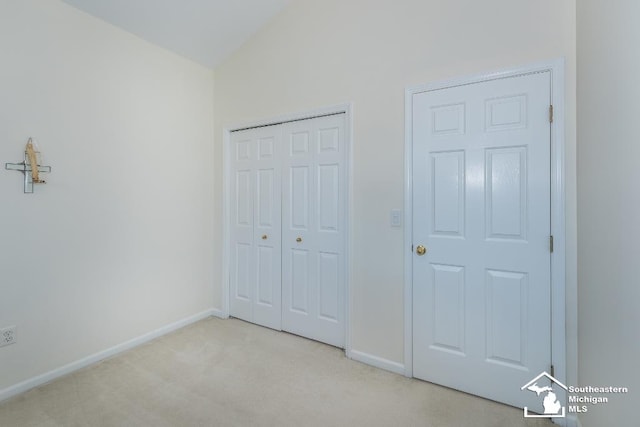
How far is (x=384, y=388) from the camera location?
2037 mm

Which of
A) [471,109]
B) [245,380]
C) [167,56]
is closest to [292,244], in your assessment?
[245,380]

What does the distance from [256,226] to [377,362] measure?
5.69ft

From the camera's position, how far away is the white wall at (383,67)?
1.80 meters

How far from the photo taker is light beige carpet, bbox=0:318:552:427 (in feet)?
5.70

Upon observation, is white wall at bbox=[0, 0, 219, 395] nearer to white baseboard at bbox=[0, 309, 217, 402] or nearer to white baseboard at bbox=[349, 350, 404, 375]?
white baseboard at bbox=[0, 309, 217, 402]

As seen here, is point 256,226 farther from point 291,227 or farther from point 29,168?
point 29,168

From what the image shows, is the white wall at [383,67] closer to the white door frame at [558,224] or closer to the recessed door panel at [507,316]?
the white door frame at [558,224]

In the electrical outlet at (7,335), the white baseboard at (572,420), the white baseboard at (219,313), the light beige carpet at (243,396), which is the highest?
the electrical outlet at (7,335)

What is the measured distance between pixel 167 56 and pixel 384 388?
3.52 meters

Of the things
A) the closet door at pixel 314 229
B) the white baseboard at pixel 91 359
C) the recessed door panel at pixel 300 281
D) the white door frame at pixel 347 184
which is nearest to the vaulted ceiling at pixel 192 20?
the white door frame at pixel 347 184

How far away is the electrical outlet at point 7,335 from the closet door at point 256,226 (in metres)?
1.70

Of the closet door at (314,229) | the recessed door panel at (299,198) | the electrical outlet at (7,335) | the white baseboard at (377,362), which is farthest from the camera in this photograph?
the recessed door panel at (299,198)

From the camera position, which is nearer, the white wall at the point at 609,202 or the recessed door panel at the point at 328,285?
the white wall at the point at 609,202

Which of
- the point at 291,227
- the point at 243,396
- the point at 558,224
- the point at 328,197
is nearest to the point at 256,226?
the point at 291,227
